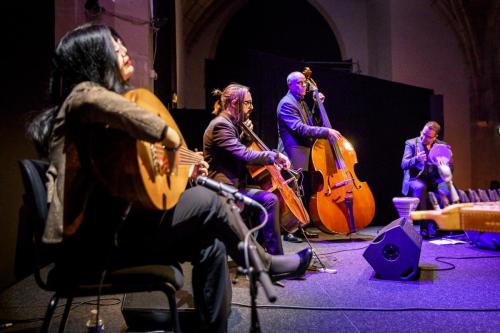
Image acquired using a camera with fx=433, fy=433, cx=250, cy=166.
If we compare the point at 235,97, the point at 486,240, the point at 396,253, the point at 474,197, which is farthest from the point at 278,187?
the point at 486,240

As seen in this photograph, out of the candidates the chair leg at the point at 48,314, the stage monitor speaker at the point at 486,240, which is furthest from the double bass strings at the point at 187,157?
the stage monitor speaker at the point at 486,240

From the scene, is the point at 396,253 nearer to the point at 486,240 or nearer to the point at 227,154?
the point at 227,154

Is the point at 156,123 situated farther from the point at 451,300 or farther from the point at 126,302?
the point at 451,300

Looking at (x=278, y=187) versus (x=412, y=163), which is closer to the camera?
(x=278, y=187)

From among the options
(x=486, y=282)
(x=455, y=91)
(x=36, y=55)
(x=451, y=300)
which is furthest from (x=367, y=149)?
(x=36, y=55)

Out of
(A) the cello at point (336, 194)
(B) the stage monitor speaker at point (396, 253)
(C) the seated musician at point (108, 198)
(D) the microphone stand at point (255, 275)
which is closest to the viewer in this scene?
(D) the microphone stand at point (255, 275)

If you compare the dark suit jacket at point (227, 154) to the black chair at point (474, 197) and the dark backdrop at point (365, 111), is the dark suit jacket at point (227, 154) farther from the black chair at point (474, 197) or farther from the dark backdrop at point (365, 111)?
the dark backdrop at point (365, 111)

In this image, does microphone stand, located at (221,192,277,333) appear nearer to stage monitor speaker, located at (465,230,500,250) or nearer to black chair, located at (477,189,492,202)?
black chair, located at (477,189,492,202)

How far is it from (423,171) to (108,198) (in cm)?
496

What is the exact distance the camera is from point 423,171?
572cm

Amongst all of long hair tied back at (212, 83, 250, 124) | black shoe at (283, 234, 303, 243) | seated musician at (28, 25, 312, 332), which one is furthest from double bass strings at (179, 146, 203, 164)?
black shoe at (283, 234, 303, 243)

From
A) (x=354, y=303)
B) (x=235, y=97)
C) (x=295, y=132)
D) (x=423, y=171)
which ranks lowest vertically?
(x=354, y=303)

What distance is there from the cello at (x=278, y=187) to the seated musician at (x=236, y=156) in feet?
0.29

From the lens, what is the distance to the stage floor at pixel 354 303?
7.94 ft
